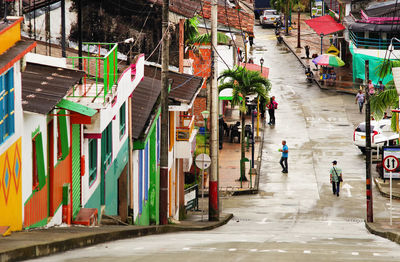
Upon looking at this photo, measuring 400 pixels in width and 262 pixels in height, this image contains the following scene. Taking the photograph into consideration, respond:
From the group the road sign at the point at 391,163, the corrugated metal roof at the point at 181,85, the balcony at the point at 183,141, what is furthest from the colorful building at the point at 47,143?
the road sign at the point at 391,163

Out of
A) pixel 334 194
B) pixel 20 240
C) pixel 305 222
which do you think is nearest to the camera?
A: pixel 20 240

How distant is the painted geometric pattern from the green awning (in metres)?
1.48

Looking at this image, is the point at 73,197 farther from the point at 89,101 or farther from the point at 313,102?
the point at 313,102

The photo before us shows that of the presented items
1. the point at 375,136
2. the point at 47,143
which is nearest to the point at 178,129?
the point at 375,136

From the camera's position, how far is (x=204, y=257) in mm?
14047

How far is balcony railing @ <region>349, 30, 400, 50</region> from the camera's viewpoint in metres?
59.9

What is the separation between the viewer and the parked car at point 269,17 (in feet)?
277

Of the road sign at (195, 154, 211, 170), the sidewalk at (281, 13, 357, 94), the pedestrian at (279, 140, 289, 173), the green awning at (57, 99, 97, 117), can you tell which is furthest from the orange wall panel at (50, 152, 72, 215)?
the sidewalk at (281, 13, 357, 94)

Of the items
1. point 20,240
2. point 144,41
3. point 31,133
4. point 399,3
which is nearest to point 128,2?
point 144,41

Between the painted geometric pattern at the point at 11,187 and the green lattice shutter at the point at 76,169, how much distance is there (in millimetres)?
3680

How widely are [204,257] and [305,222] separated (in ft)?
60.8

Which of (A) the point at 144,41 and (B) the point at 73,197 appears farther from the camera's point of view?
(A) the point at 144,41

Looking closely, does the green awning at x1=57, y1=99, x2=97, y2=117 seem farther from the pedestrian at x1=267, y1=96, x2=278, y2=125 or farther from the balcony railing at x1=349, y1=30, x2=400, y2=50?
the balcony railing at x1=349, y1=30, x2=400, y2=50

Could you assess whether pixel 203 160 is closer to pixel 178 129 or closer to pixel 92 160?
pixel 178 129
